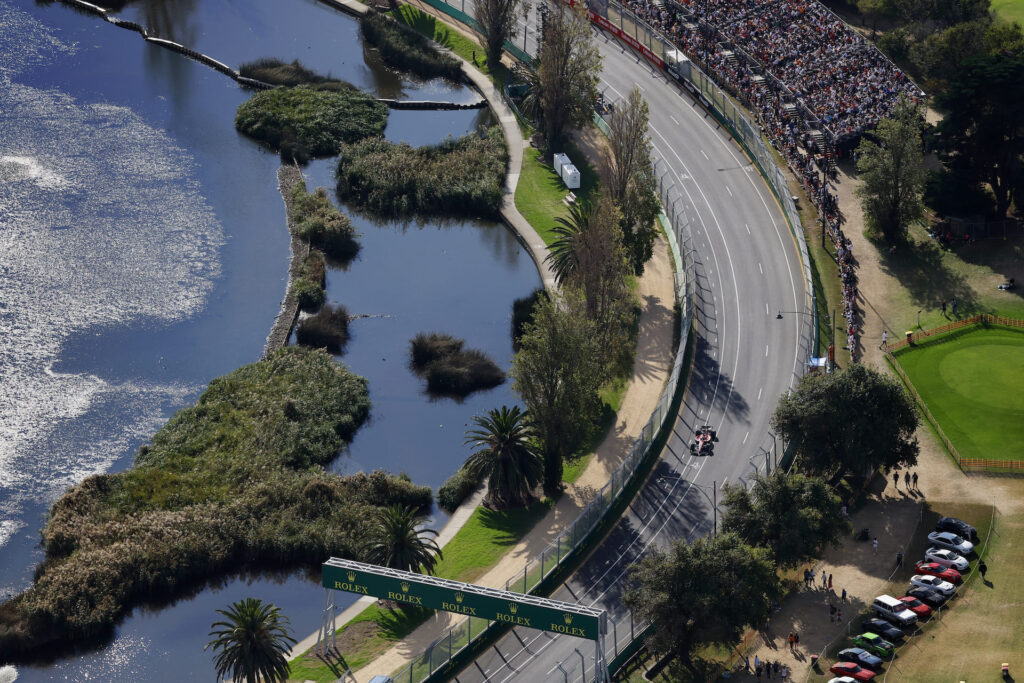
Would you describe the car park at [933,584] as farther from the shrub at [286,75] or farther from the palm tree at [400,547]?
the shrub at [286,75]

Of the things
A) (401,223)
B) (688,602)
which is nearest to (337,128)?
(401,223)

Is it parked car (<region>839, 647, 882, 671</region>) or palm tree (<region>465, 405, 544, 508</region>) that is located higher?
parked car (<region>839, 647, 882, 671</region>)

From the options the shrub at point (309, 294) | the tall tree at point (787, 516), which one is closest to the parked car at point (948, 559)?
the tall tree at point (787, 516)

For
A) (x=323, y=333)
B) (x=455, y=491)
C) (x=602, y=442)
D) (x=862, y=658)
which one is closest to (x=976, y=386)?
(x=602, y=442)

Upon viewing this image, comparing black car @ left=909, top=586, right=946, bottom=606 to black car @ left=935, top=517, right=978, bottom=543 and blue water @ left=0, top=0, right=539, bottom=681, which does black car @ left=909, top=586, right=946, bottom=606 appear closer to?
black car @ left=935, top=517, right=978, bottom=543

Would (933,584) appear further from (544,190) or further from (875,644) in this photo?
(544,190)

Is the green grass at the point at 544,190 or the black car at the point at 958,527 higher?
the black car at the point at 958,527

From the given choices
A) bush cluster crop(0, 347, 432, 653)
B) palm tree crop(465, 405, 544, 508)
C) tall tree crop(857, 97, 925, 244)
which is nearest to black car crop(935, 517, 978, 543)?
palm tree crop(465, 405, 544, 508)
